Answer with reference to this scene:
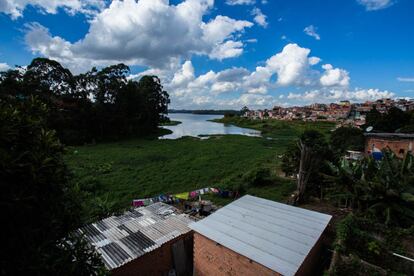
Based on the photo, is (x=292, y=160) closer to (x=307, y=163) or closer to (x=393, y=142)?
(x=307, y=163)

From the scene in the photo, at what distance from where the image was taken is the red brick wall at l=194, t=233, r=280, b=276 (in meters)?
5.14

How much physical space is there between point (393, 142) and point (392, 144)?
0.18 metres

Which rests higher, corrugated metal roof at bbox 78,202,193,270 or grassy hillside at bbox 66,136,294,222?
corrugated metal roof at bbox 78,202,193,270

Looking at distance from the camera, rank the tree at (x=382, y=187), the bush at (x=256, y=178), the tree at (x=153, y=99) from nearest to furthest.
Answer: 1. the tree at (x=382, y=187)
2. the bush at (x=256, y=178)
3. the tree at (x=153, y=99)

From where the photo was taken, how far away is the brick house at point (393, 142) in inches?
637

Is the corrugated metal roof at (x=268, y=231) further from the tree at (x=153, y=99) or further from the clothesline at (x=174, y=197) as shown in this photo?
the tree at (x=153, y=99)

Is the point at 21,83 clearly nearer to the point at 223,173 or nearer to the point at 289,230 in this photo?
the point at 223,173

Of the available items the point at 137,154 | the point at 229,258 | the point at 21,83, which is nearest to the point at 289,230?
the point at 229,258

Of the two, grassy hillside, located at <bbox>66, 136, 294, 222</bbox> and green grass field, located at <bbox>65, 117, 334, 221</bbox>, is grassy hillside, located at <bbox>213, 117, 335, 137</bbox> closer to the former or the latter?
grassy hillside, located at <bbox>66, 136, 294, 222</bbox>

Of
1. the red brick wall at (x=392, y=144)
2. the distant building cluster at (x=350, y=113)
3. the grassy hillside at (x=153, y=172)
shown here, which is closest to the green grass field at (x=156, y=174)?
the grassy hillside at (x=153, y=172)

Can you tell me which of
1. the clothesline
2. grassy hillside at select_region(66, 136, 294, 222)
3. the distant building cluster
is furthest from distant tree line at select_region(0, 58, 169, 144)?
the distant building cluster

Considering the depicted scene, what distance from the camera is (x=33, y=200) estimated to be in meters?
2.87

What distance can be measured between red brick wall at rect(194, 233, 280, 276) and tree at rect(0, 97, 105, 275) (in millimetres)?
3259

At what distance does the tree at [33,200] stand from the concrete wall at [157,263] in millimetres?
2764
